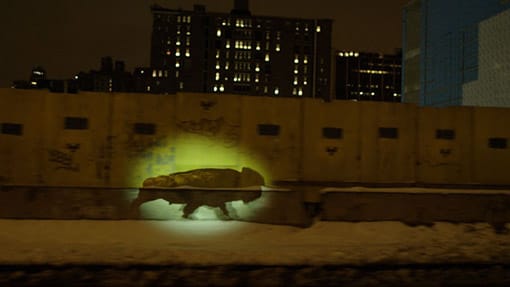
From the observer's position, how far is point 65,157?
14.6 metres

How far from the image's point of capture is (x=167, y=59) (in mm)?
151750

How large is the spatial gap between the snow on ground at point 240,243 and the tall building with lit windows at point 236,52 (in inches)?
5534

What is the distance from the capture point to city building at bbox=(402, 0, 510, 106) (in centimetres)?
3525

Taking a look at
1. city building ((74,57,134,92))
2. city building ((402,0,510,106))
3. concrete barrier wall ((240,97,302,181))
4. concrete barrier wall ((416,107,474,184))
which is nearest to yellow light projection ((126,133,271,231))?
concrete barrier wall ((240,97,302,181))

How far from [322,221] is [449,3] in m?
32.5

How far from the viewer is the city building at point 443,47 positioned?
3525 cm

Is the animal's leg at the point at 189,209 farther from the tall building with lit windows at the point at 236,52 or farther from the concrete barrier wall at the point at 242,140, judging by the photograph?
the tall building with lit windows at the point at 236,52

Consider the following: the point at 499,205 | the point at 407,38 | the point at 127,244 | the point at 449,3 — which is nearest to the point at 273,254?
the point at 127,244

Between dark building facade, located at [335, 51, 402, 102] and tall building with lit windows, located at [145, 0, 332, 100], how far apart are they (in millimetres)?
15082

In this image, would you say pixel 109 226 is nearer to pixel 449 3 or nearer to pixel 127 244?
pixel 127 244

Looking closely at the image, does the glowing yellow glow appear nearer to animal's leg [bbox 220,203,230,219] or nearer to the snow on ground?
animal's leg [bbox 220,203,230,219]

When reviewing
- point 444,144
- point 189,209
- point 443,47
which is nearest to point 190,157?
point 189,209

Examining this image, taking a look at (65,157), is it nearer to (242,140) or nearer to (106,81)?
(242,140)

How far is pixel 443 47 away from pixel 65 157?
33016 millimetres
